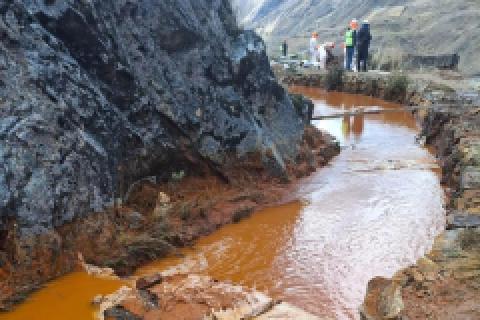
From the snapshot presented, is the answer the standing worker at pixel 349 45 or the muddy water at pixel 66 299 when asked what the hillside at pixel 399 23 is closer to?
the standing worker at pixel 349 45

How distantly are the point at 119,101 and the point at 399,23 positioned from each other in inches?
1020

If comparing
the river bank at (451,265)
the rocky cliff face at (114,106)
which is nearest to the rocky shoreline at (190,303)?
the river bank at (451,265)

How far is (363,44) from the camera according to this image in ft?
55.6

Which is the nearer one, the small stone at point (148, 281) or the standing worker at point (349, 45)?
the small stone at point (148, 281)

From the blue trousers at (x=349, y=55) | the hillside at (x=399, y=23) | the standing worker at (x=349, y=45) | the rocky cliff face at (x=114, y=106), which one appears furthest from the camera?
the hillside at (x=399, y=23)

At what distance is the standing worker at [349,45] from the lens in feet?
55.7

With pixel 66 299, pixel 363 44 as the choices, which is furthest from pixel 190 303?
pixel 363 44

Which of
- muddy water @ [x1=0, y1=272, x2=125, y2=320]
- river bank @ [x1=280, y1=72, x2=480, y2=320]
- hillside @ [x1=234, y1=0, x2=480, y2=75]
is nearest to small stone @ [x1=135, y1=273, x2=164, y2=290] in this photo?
muddy water @ [x1=0, y1=272, x2=125, y2=320]

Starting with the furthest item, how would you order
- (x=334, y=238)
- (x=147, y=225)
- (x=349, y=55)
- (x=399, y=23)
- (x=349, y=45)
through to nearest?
(x=399, y=23), (x=349, y=55), (x=349, y=45), (x=334, y=238), (x=147, y=225)

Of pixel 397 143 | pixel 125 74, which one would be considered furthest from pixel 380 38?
pixel 125 74

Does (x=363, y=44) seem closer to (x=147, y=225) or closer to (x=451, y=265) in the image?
(x=147, y=225)

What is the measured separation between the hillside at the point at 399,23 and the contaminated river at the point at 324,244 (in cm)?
1017

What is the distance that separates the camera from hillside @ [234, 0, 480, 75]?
23250mm

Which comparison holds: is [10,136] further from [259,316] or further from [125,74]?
[259,316]
